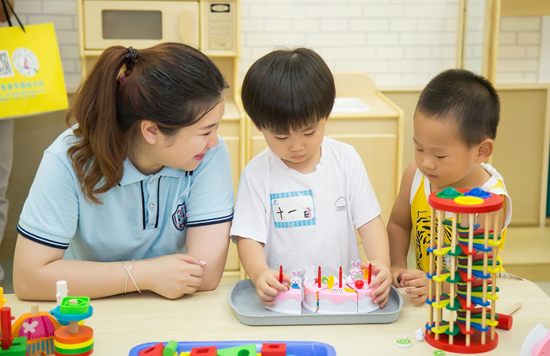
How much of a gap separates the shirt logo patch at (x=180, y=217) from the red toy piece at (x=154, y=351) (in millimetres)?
425

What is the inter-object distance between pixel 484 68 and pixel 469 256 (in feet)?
6.98

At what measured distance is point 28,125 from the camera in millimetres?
3154

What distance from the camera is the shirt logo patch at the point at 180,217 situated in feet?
4.49

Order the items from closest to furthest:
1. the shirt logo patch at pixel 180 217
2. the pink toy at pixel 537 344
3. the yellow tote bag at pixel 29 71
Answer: the pink toy at pixel 537 344, the shirt logo patch at pixel 180 217, the yellow tote bag at pixel 29 71

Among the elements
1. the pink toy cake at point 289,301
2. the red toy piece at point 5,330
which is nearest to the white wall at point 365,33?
the pink toy cake at point 289,301

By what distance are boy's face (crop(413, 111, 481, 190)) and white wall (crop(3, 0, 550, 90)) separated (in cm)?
200

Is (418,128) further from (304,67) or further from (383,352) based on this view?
(383,352)

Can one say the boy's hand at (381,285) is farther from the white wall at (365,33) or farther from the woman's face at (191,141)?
the white wall at (365,33)

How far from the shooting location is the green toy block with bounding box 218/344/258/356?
960 mm

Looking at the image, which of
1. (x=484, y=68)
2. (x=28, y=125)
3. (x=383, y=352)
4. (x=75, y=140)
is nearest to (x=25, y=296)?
(x=75, y=140)

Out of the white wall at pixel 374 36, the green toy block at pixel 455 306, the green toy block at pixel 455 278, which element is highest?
the white wall at pixel 374 36

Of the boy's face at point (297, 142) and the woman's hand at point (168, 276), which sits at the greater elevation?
the boy's face at point (297, 142)

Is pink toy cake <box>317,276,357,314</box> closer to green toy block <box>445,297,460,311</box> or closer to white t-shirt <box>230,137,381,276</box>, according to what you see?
green toy block <box>445,297,460,311</box>

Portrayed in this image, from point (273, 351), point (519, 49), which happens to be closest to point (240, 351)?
point (273, 351)
